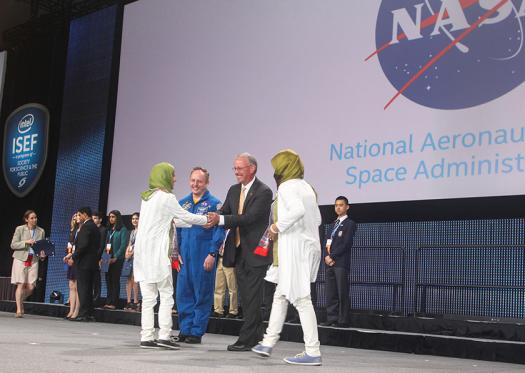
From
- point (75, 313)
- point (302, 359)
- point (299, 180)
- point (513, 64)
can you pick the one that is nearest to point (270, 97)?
point (513, 64)

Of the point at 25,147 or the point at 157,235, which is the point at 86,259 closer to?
the point at 157,235

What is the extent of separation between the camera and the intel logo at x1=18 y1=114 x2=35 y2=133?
12.8 metres

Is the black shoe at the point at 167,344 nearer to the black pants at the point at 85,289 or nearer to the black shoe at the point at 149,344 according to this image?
the black shoe at the point at 149,344

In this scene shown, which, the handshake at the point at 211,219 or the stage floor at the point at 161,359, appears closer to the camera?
the stage floor at the point at 161,359

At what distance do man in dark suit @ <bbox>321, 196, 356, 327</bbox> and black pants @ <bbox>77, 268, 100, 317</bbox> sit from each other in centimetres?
310

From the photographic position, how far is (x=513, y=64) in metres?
6.86

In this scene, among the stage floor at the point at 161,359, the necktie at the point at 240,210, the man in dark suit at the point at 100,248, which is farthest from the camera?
the man in dark suit at the point at 100,248

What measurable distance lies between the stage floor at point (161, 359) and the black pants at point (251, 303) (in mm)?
180

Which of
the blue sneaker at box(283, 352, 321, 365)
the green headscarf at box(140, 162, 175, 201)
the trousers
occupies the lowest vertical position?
the blue sneaker at box(283, 352, 321, 365)

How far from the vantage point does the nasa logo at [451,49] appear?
6.93 m

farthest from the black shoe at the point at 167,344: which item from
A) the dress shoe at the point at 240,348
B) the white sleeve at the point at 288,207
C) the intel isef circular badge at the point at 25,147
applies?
the intel isef circular badge at the point at 25,147

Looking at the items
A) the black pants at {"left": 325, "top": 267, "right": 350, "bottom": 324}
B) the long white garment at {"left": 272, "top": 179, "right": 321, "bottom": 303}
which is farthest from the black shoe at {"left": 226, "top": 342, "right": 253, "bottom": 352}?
the black pants at {"left": 325, "top": 267, "right": 350, "bottom": 324}

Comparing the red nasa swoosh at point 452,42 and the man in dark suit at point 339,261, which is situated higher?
the red nasa swoosh at point 452,42

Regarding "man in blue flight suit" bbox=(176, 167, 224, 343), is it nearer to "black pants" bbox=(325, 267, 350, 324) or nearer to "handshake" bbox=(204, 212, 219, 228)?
"handshake" bbox=(204, 212, 219, 228)
